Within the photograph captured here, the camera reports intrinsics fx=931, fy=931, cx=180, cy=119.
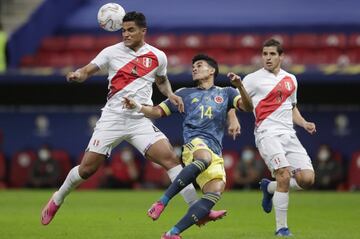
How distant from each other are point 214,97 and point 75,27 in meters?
15.9

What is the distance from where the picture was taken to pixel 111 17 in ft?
33.0

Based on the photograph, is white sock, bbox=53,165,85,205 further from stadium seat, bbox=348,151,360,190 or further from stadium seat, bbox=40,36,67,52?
stadium seat, bbox=40,36,67,52

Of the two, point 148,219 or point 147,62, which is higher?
point 147,62

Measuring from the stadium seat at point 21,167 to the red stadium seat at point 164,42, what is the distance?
4.16 metres

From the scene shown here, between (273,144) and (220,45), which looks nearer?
(273,144)

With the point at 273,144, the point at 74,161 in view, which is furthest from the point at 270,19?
the point at 273,144

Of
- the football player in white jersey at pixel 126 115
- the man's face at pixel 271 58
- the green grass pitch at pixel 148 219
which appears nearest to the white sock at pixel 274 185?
the green grass pitch at pixel 148 219

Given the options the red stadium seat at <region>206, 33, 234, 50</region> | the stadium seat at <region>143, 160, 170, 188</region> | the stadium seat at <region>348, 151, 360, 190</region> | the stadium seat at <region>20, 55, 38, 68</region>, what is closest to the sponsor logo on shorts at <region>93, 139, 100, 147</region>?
the stadium seat at <region>143, 160, 170, 188</region>

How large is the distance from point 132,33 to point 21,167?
11440 mm

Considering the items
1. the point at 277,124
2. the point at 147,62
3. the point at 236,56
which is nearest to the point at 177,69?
the point at 236,56

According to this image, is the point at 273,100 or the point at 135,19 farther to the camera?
the point at 273,100

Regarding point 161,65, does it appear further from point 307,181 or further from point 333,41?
point 333,41

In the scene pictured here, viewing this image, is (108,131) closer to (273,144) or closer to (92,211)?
(273,144)

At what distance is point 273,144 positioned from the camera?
10.2 metres
